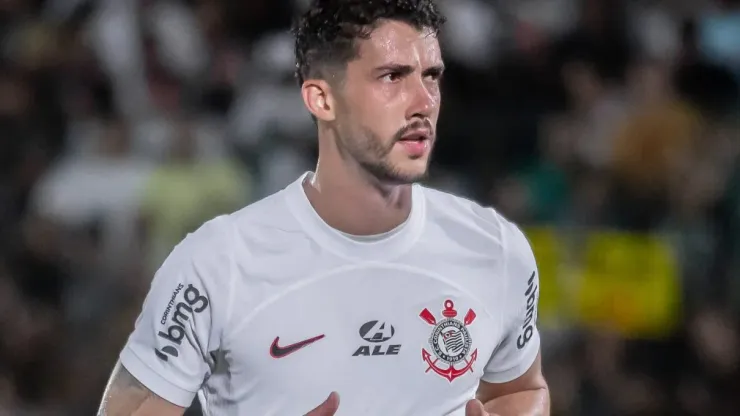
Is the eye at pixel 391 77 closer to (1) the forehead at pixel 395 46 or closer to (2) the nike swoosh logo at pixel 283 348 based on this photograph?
(1) the forehead at pixel 395 46

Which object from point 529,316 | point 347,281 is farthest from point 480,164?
point 347,281

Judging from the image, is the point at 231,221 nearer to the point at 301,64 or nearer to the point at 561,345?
the point at 301,64

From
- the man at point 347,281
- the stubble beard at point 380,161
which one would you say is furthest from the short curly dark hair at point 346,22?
the stubble beard at point 380,161

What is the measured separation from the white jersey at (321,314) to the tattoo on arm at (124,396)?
0.03 metres

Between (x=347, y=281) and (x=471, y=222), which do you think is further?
(x=471, y=222)

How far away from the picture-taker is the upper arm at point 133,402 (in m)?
3.07

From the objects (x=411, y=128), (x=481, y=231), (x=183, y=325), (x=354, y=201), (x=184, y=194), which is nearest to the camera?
(x=183, y=325)

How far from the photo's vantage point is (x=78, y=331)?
22.7ft

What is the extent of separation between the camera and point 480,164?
23.4 feet

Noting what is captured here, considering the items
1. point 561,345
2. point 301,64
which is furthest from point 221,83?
point 301,64

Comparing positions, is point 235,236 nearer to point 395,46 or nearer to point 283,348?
point 283,348

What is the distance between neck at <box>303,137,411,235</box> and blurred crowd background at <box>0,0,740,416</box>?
131 inches

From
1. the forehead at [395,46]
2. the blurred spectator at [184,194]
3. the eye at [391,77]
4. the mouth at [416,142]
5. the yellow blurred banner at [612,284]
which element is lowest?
the yellow blurred banner at [612,284]

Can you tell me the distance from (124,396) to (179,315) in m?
0.27
